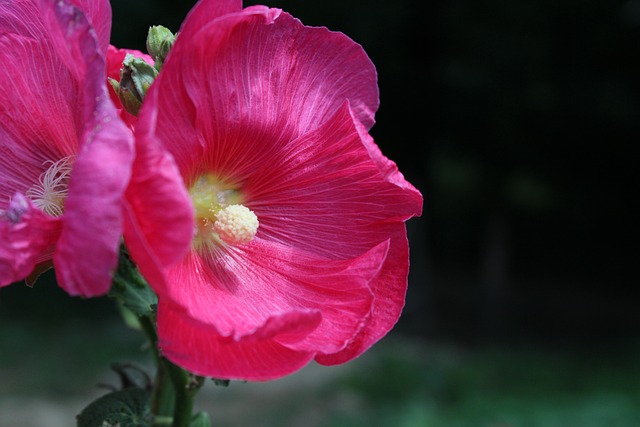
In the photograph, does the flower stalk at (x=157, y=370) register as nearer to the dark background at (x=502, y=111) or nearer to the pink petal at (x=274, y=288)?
the pink petal at (x=274, y=288)

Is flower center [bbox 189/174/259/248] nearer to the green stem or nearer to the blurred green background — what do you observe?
the green stem

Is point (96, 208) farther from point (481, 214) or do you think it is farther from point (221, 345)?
point (481, 214)

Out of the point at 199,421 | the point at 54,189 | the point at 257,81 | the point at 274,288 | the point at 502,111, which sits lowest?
the point at 502,111

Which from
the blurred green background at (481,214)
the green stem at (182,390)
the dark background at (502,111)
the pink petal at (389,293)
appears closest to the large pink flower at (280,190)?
the pink petal at (389,293)

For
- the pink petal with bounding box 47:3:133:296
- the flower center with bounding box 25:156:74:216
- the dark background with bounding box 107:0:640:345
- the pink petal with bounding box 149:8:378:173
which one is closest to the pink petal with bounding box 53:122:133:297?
the pink petal with bounding box 47:3:133:296

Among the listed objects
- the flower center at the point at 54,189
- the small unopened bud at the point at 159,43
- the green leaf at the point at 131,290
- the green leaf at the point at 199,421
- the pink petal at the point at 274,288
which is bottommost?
the green leaf at the point at 199,421

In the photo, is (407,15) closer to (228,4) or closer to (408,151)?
(408,151)

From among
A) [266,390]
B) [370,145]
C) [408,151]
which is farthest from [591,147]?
[370,145]

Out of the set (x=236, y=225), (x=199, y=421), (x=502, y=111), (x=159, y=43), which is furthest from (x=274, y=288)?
(x=502, y=111)
